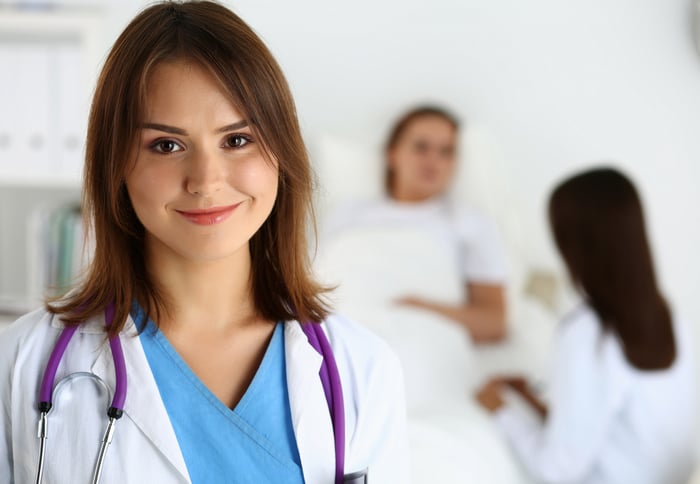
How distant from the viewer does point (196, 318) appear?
91 cm

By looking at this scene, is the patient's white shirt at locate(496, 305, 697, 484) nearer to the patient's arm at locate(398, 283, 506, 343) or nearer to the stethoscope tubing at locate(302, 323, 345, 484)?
the patient's arm at locate(398, 283, 506, 343)

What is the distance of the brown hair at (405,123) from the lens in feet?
8.50

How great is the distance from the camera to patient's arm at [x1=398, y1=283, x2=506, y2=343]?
2295 millimetres

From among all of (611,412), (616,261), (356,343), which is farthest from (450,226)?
(356,343)

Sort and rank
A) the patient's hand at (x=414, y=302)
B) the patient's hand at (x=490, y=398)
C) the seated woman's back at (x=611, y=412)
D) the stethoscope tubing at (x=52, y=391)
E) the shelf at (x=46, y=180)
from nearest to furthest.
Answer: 1. the stethoscope tubing at (x=52, y=391)
2. the seated woman's back at (x=611, y=412)
3. the patient's hand at (x=490, y=398)
4. the patient's hand at (x=414, y=302)
5. the shelf at (x=46, y=180)

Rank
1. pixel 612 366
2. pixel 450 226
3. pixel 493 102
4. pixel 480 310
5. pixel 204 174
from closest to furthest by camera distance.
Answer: pixel 204 174, pixel 612 366, pixel 480 310, pixel 450 226, pixel 493 102

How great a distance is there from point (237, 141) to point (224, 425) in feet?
0.91

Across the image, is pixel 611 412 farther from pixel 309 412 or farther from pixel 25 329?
pixel 25 329

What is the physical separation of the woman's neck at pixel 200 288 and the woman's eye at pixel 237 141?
12 cm

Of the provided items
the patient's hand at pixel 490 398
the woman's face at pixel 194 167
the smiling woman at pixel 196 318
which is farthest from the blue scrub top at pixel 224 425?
the patient's hand at pixel 490 398

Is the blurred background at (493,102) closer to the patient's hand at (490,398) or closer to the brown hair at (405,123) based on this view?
the brown hair at (405,123)

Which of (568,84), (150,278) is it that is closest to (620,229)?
(568,84)

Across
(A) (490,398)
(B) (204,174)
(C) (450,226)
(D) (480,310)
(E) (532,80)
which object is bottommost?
(A) (490,398)

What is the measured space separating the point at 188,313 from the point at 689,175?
2094 mm
